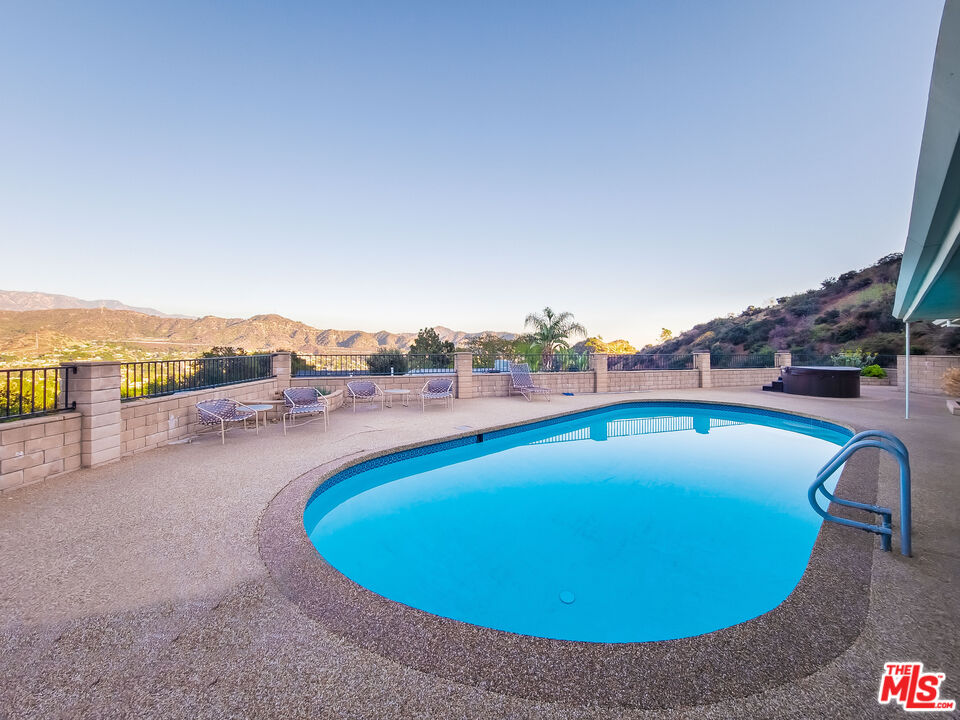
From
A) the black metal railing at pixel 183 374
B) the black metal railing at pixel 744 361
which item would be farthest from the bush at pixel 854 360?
the black metal railing at pixel 183 374

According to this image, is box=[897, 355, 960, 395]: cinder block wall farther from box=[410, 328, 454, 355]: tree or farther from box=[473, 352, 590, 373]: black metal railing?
box=[410, 328, 454, 355]: tree

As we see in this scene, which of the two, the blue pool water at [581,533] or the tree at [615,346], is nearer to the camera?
the blue pool water at [581,533]

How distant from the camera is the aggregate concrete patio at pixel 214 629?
1.40m

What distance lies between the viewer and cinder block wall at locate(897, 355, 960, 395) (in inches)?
469

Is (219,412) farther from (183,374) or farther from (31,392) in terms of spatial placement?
(31,392)

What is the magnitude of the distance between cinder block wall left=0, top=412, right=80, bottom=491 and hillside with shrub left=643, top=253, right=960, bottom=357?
20.8 m

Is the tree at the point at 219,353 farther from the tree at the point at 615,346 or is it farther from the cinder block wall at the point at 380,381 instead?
the tree at the point at 615,346

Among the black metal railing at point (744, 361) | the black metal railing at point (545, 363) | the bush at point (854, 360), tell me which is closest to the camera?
the black metal railing at point (545, 363)

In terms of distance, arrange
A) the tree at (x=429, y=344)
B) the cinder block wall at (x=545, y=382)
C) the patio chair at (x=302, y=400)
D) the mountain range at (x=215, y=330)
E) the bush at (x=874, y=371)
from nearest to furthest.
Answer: the patio chair at (x=302, y=400) → the cinder block wall at (x=545, y=382) → the bush at (x=874, y=371) → the tree at (x=429, y=344) → the mountain range at (x=215, y=330)

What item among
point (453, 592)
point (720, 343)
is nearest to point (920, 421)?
point (453, 592)

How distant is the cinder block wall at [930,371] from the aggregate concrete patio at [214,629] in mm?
Result: 13212

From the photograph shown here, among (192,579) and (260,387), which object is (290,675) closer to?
(192,579)


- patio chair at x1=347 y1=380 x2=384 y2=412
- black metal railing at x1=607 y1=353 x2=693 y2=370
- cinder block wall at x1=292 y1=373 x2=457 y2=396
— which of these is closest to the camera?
patio chair at x1=347 y1=380 x2=384 y2=412

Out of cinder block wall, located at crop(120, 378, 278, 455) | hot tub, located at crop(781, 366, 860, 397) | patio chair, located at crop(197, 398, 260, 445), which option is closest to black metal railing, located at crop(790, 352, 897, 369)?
hot tub, located at crop(781, 366, 860, 397)
